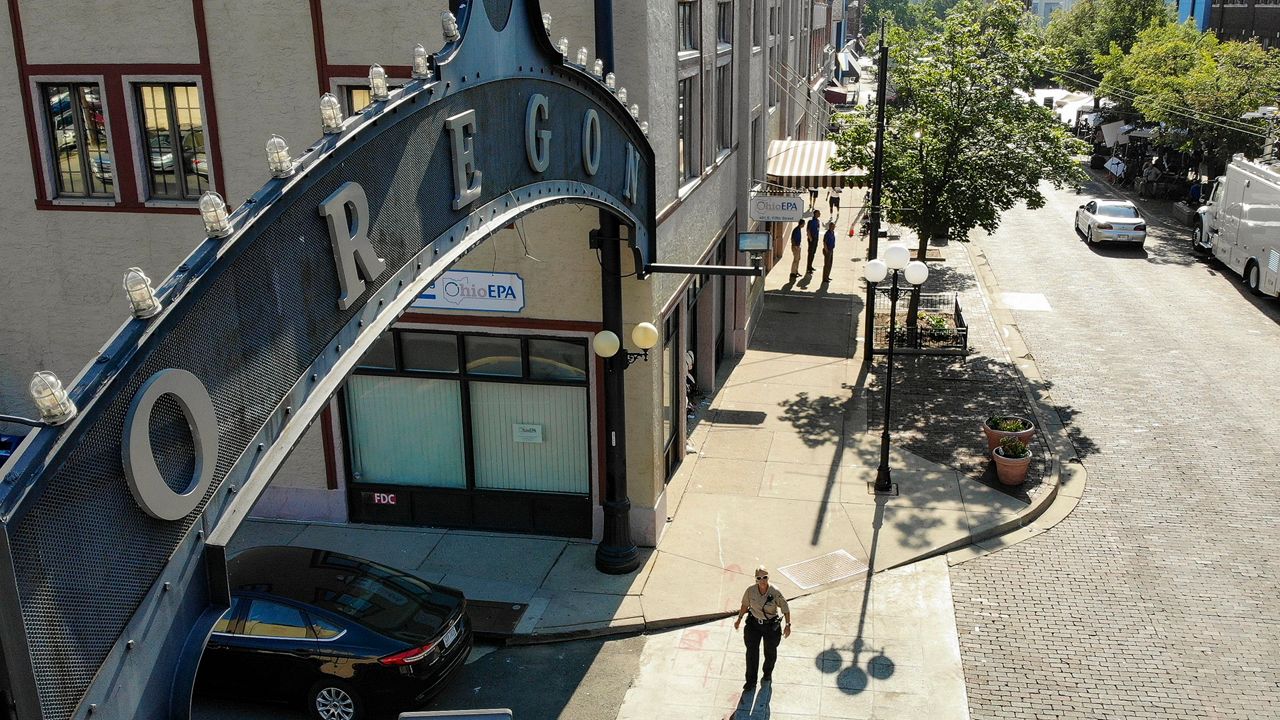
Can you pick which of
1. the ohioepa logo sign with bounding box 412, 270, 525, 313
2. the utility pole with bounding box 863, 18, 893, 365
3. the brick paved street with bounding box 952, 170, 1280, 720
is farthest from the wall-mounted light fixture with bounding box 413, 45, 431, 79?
the utility pole with bounding box 863, 18, 893, 365

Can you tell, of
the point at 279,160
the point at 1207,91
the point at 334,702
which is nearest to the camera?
the point at 279,160

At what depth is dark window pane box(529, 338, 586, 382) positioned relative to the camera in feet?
48.8

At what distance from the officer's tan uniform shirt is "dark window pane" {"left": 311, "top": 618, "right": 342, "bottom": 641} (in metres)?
4.24

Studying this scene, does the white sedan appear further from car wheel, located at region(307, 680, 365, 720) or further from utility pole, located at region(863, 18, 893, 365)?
car wheel, located at region(307, 680, 365, 720)

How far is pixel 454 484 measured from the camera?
15891 millimetres

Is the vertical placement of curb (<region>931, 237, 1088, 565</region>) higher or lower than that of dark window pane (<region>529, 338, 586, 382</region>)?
lower

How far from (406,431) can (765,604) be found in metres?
6.52

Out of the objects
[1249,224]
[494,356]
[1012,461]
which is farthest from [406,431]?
[1249,224]

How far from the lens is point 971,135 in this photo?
2286 cm

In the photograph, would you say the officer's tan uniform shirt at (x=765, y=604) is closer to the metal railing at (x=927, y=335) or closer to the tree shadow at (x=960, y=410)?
the tree shadow at (x=960, y=410)

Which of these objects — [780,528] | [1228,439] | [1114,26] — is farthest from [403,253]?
[1114,26]

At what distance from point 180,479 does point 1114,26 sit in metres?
63.6

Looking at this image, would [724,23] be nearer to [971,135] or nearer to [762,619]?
[971,135]

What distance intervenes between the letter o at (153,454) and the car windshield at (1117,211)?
113ft
